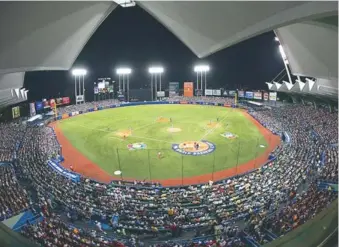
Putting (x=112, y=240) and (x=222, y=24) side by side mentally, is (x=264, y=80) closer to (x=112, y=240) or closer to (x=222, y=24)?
(x=222, y=24)

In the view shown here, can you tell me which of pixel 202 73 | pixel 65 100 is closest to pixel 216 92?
pixel 202 73

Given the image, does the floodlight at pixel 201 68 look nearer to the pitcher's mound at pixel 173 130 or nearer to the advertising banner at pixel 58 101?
the pitcher's mound at pixel 173 130

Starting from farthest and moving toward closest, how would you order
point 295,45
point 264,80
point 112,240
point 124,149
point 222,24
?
point 264,80
point 124,149
point 295,45
point 222,24
point 112,240

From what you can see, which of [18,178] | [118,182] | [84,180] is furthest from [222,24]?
[18,178]

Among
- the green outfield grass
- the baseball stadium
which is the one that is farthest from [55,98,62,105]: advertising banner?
the green outfield grass

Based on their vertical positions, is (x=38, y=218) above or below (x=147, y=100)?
below

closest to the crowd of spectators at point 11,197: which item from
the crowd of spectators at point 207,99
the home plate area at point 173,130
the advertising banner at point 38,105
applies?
the home plate area at point 173,130
